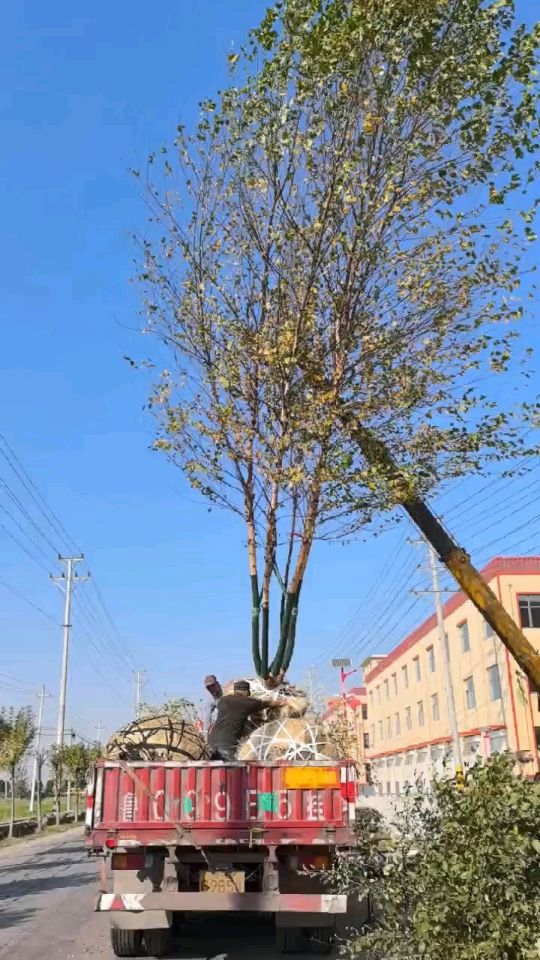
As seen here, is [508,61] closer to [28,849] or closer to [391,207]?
[391,207]

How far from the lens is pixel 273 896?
7.41 meters

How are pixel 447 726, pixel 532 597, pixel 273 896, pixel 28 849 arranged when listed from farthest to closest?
pixel 447 726
pixel 532 597
pixel 28 849
pixel 273 896

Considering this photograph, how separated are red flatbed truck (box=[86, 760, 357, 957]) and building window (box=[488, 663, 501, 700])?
1279 inches

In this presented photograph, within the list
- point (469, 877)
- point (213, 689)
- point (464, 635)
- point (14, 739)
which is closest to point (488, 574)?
point (464, 635)

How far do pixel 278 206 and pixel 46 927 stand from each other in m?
8.69

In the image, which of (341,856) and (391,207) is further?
(391,207)

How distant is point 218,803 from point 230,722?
45.1 inches

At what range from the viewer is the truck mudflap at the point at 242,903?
7.35m

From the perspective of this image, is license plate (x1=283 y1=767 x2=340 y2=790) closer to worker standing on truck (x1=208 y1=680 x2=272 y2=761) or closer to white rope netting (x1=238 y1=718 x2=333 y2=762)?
white rope netting (x1=238 y1=718 x2=333 y2=762)

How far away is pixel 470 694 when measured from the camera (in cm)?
4312

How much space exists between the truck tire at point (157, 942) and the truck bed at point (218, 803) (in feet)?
4.17

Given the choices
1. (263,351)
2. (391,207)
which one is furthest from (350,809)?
(391,207)

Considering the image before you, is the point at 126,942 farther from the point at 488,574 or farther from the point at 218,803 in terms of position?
the point at 488,574

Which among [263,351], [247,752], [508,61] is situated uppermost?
[508,61]
